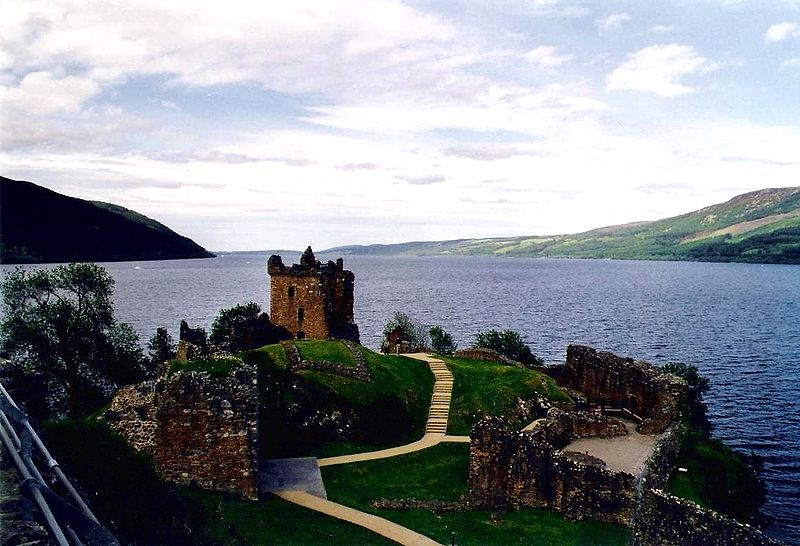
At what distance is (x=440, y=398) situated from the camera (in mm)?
41250

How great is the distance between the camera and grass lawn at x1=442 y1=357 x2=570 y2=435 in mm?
39031

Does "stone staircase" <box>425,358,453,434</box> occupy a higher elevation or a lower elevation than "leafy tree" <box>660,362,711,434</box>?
higher

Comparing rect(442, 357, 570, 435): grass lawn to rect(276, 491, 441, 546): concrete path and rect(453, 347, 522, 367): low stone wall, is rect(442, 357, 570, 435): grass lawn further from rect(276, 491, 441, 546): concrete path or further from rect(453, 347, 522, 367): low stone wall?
rect(276, 491, 441, 546): concrete path

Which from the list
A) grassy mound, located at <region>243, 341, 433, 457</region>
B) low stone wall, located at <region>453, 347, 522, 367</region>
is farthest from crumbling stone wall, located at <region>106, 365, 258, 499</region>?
low stone wall, located at <region>453, 347, 522, 367</region>

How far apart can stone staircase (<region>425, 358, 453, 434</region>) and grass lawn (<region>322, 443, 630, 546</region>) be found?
501cm

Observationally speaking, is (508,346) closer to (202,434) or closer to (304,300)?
(304,300)

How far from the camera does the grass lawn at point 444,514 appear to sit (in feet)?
80.3

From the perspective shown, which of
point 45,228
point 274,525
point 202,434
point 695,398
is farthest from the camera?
point 45,228

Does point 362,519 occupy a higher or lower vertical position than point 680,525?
lower

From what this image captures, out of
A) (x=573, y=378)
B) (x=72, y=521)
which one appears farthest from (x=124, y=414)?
(x=573, y=378)

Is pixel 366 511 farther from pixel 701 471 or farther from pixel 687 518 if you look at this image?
pixel 701 471

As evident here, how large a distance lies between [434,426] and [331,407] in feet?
23.0

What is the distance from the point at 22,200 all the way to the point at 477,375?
135698 millimetres

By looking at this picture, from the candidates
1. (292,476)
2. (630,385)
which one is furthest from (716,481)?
(292,476)
